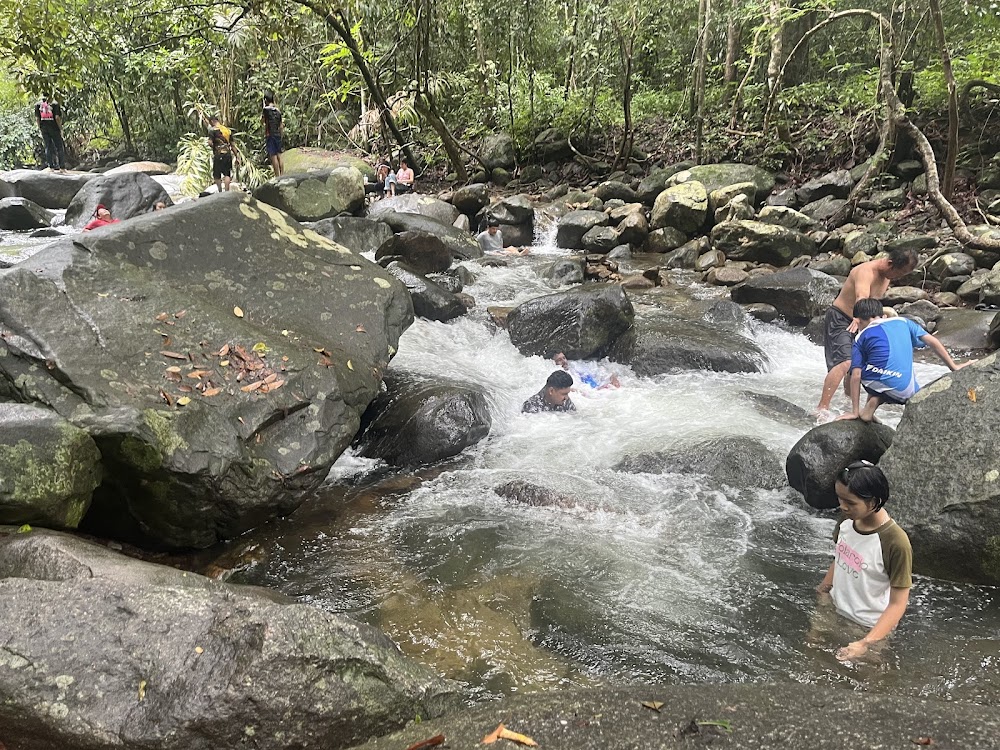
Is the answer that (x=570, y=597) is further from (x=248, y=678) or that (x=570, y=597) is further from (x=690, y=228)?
(x=690, y=228)

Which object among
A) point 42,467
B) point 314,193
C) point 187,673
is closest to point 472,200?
point 314,193

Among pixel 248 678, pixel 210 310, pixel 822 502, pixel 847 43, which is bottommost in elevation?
pixel 822 502

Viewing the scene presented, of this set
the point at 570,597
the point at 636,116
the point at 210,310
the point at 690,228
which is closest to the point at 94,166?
the point at 636,116

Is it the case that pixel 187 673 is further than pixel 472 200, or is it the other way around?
pixel 472 200

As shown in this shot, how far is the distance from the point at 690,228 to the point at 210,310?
11163 mm

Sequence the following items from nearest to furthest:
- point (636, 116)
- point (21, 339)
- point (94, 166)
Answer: point (21, 339) → point (636, 116) → point (94, 166)

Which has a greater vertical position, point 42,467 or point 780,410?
point 42,467

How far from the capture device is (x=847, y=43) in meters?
18.3

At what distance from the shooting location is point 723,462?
5.82 m

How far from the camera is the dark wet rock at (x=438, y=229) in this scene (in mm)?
13156

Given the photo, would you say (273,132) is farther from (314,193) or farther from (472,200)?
(472,200)

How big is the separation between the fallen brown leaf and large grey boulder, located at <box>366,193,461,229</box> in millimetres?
12983

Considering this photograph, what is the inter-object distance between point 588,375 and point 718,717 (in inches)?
239

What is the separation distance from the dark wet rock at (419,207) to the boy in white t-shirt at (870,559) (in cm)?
1207
